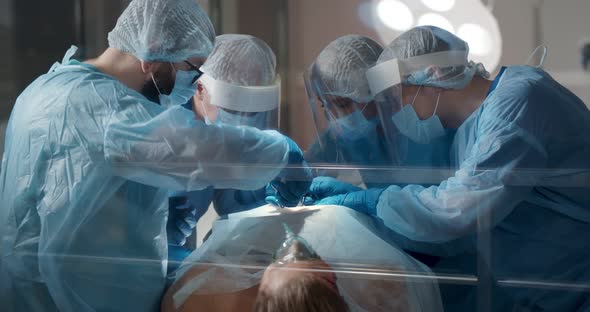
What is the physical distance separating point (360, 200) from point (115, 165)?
601mm

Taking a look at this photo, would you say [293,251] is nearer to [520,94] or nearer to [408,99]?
[408,99]

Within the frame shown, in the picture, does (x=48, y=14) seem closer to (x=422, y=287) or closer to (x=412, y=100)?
(x=412, y=100)

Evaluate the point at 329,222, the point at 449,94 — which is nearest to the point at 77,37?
the point at 329,222

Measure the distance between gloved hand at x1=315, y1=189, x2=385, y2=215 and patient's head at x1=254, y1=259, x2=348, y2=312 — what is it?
0.70 feet

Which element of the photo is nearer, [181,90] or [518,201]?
[518,201]

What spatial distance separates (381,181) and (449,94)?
0.28 metres

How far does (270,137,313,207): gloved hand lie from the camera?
1.57 metres

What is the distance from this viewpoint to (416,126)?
1653 millimetres

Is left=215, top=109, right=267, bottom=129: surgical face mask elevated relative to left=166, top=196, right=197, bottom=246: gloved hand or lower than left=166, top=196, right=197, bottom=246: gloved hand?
elevated

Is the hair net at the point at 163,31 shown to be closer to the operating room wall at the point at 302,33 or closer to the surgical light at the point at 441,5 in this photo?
the operating room wall at the point at 302,33

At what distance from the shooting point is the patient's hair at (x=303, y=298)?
1.28 metres

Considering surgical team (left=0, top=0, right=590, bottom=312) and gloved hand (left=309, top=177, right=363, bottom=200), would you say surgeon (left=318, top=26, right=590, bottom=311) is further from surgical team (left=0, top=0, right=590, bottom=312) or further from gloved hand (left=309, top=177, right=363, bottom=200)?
gloved hand (left=309, top=177, right=363, bottom=200)

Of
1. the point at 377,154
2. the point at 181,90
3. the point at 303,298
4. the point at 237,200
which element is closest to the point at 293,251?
the point at 303,298

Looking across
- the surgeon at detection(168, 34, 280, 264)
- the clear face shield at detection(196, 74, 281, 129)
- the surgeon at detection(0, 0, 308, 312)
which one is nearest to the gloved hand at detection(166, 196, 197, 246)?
the surgeon at detection(168, 34, 280, 264)
